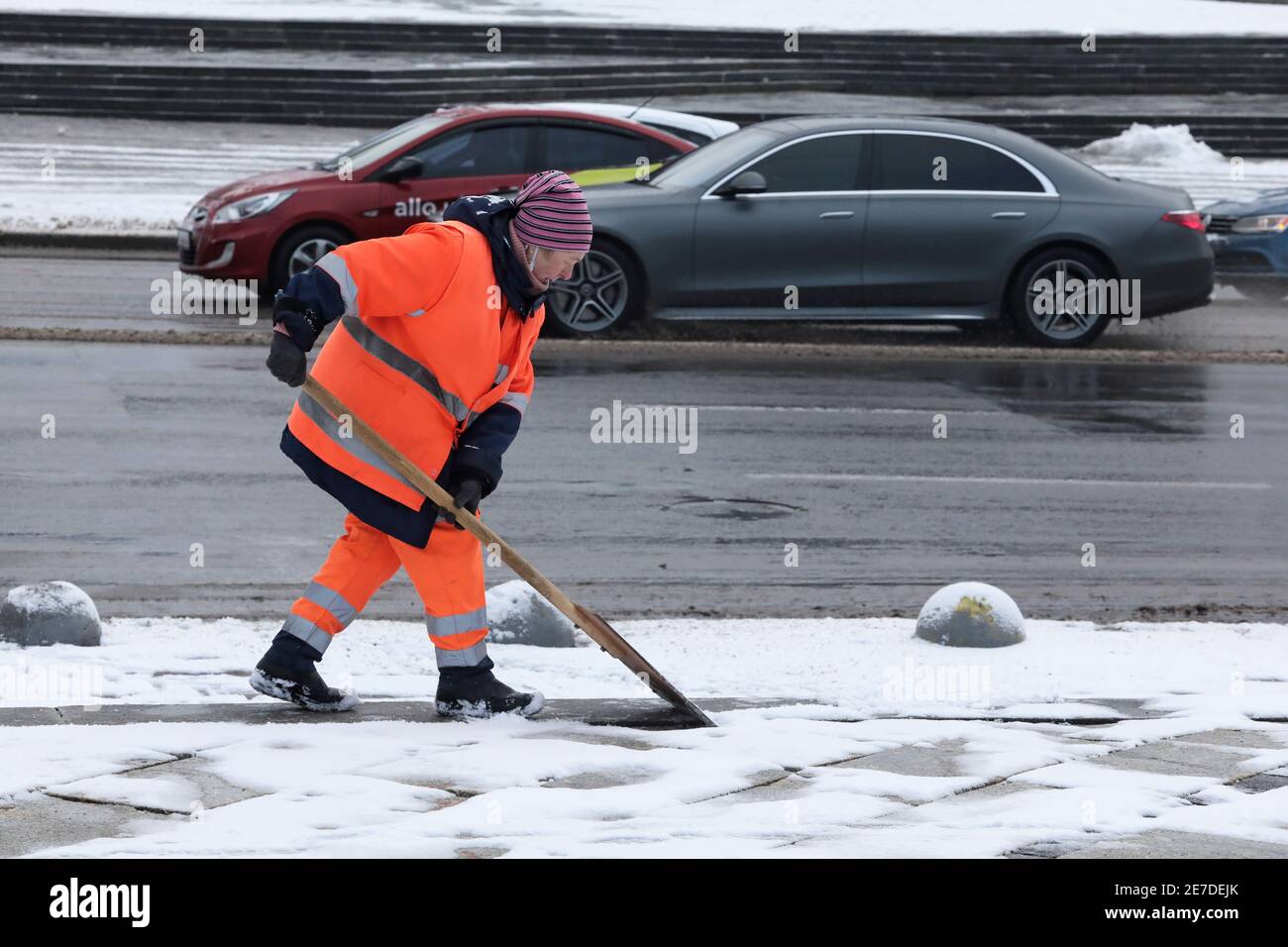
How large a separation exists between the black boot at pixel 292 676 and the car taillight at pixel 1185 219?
1013 cm

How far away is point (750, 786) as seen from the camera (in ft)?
16.3

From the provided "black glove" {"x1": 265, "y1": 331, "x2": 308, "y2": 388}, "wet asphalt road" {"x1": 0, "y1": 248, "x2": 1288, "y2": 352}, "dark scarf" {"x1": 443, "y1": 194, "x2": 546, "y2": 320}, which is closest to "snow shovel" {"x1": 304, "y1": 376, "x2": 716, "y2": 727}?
"black glove" {"x1": 265, "y1": 331, "x2": 308, "y2": 388}

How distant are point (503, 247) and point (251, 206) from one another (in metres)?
9.52

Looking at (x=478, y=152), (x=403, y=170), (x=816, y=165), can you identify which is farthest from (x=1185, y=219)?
(x=403, y=170)

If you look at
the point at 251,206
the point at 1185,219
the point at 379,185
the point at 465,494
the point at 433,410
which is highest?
the point at 379,185

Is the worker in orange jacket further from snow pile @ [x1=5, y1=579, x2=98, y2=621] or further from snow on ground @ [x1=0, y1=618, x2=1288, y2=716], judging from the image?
snow pile @ [x1=5, y1=579, x2=98, y2=621]

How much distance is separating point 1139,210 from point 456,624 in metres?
9.84

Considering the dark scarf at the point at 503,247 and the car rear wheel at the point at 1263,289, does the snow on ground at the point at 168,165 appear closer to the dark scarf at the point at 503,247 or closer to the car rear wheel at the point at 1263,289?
the car rear wheel at the point at 1263,289

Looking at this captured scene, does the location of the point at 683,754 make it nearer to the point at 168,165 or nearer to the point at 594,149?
the point at 594,149

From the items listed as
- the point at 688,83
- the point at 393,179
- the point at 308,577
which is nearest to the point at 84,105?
the point at 688,83

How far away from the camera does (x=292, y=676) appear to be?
553 cm

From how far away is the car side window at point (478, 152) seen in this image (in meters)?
14.9

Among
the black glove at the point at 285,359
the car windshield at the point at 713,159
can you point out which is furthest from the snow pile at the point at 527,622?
the car windshield at the point at 713,159
